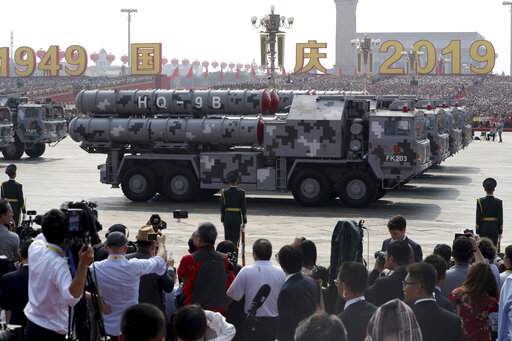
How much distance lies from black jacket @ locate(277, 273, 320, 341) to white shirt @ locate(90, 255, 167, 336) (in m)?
1.10

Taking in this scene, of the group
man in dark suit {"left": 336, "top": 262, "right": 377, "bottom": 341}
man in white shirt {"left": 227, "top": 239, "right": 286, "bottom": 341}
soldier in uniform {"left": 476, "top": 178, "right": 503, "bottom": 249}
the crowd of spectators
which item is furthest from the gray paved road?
man in dark suit {"left": 336, "top": 262, "right": 377, "bottom": 341}

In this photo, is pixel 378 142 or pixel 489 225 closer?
pixel 489 225

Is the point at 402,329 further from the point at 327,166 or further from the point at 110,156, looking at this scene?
the point at 110,156

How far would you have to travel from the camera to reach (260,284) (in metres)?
9.26

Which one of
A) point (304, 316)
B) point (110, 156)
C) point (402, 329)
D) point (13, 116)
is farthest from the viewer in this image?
point (13, 116)

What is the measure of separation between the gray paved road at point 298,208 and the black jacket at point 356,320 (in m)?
10.3

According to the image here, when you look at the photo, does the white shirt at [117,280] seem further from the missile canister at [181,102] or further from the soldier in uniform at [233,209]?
the missile canister at [181,102]

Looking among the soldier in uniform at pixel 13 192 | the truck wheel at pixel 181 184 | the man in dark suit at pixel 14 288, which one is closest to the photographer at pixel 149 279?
the man in dark suit at pixel 14 288

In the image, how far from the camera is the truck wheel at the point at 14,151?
42.2 m

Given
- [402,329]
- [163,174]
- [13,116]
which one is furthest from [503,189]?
[402,329]

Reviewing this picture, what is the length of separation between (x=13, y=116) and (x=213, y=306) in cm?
3398

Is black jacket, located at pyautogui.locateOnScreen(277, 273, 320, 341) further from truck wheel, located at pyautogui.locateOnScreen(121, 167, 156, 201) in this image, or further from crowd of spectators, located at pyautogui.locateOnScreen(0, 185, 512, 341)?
truck wheel, located at pyautogui.locateOnScreen(121, 167, 156, 201)

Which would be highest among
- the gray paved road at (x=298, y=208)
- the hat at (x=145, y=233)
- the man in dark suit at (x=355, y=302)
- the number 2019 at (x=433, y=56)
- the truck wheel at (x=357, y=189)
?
the number 2019 at (x=433, y=56)

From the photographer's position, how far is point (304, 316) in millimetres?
8648
